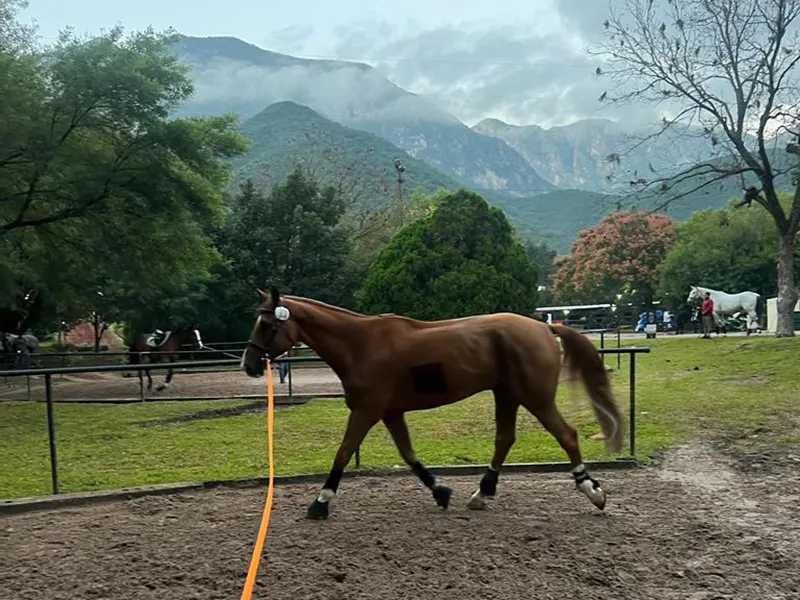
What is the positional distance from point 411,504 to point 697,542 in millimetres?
2114

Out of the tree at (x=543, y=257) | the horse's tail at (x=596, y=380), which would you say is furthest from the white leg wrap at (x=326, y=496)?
the tree at (x=543, y=257)

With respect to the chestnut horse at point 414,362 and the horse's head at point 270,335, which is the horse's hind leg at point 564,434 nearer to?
the chestnut horse at point 414,362

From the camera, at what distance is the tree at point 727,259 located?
144 ft

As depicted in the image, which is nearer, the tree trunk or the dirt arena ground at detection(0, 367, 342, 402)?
the dirt arena ground at detection(0, 367, 342, 402)

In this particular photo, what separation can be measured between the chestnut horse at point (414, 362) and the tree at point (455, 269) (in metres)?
18.1

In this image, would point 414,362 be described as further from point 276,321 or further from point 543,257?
point 543,257

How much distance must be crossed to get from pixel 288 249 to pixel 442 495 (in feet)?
91.6

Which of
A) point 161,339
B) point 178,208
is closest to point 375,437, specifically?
point 178,208

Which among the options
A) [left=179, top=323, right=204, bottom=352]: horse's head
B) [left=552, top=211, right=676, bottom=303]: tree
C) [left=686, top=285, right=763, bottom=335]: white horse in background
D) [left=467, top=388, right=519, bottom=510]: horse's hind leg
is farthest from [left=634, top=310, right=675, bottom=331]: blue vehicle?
[left=467, top=388, right=519, bottom=510]: horse's hind leg

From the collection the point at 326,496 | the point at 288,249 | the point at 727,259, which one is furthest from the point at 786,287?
the point at 727,259

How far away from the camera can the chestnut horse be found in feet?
17.4

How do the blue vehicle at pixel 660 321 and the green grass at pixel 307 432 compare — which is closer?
the green grass at pixel 307 432

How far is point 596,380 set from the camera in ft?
19.3

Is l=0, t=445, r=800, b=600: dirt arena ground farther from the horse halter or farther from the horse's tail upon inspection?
the horse halter
